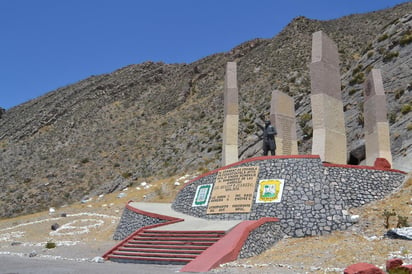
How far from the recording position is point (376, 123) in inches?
813

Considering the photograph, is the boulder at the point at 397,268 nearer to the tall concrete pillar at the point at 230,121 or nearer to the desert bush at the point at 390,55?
the tall concrete pillar at the point at 230,121

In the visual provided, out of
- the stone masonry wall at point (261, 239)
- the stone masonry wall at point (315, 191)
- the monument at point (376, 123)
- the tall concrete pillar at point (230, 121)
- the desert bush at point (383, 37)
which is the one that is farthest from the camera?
the desert bush at point (383, 37)

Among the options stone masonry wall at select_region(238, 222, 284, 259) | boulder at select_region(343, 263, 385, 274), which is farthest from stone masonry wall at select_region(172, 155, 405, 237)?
boulder at select_region(343, 263, 385, 274)

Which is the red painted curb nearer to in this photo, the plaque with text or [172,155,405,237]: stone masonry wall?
[172,155,405,237]: stone masonry wall

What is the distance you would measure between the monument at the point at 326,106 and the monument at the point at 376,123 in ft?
9.31

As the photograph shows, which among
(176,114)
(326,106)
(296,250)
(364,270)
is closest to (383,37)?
(326,106)

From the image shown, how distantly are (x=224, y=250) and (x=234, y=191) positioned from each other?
4.89 metres

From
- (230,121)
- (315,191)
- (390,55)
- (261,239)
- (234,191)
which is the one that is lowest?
(261,239)

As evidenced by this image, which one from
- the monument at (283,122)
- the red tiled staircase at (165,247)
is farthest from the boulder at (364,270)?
the monument at (283,122)

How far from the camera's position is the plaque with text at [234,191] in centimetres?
1567

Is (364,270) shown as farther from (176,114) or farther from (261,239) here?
(176,114)

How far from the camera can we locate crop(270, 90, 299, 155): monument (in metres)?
23.4

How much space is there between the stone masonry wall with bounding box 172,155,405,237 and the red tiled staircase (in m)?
2.27

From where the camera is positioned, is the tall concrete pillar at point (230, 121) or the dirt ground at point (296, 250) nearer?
the dirt ground at point (296, 250)
